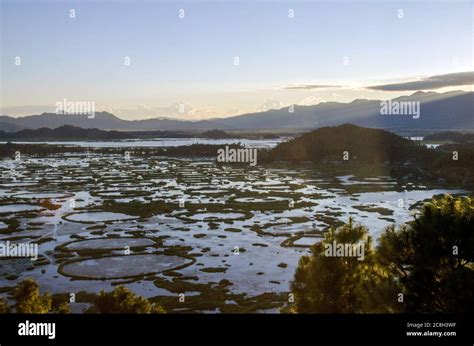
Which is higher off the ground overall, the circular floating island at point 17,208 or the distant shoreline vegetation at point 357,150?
the distant shoreline vegetation at point 357,150

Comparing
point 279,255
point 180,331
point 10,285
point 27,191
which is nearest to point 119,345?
point 180,331

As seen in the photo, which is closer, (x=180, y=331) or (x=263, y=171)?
(x=180, y=331)

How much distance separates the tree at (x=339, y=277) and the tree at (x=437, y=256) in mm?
1726

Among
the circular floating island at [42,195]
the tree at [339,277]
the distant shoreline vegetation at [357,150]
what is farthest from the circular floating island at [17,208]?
the distant shoreline vegetation at [357,150]

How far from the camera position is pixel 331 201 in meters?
93.7

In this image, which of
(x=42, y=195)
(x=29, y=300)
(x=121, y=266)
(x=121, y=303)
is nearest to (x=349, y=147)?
(x=42, y=195)

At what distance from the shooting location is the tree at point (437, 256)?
658 inches

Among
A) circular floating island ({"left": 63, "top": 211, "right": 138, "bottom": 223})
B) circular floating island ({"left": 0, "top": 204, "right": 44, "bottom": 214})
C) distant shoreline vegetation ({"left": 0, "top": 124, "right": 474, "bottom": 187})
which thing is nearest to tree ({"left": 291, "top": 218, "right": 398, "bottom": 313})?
circular floating island ({"left": 63, "top": 211, "right": 138, "bottom": 223})

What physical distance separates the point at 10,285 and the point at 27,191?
2537 inches

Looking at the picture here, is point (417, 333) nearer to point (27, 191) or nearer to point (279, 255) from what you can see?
point (279, 255)

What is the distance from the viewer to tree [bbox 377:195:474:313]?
16723mm

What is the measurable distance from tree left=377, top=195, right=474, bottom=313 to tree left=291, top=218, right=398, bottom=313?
5.66 feet

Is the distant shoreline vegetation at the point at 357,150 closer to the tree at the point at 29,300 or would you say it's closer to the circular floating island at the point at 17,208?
the circular floating island at the point at 17,208

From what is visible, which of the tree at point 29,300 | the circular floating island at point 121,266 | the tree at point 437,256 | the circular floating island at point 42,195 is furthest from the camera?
the circular floating island at point 42,195
